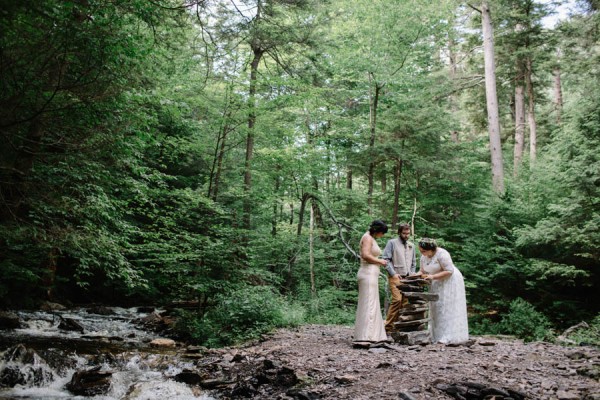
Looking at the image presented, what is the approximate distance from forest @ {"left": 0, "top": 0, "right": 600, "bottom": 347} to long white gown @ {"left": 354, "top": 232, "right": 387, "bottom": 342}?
131 inches

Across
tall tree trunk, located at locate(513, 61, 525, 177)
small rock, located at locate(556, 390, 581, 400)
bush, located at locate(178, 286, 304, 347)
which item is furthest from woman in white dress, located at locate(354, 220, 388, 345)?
tall tree trunk, located at locate(513, 61, 525, 177)

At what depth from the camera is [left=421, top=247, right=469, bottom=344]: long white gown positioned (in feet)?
24.6

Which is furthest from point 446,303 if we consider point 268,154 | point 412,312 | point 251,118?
point 251,118

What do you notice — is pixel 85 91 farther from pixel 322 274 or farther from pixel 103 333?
pixel 322 274

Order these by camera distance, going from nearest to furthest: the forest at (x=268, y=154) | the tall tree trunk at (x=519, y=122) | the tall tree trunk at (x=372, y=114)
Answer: the forest at (x=268, y=154) → the tall tree trunk at (x=372, y=114) → the tall tree trunk at (x=519, y=122)

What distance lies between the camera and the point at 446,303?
7.52m

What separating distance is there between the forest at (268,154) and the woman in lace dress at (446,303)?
2.71m

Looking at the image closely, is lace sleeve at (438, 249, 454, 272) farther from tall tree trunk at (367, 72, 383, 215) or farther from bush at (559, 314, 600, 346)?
tall tree trunk at (367, 72, 383, 215)

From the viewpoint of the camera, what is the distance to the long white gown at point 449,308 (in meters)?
7.49

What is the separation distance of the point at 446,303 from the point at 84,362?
7.20m

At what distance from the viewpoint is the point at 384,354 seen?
6719 mm

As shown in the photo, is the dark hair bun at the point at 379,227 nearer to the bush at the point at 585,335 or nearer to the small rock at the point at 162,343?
the bush at the point at 585,335

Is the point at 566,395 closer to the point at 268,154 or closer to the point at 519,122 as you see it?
the point at 268,154

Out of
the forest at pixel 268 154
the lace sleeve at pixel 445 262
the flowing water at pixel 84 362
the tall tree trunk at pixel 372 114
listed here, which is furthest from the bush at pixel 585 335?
the tall tree trunk at pixel 372 114
